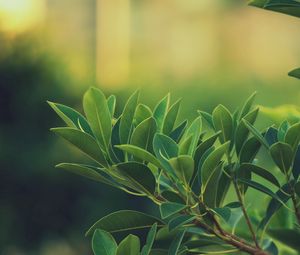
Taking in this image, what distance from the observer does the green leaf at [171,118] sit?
1.06 metres

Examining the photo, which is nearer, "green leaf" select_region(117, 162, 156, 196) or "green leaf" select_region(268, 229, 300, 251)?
"green leaf" select_region(117, 162, 156, 196)

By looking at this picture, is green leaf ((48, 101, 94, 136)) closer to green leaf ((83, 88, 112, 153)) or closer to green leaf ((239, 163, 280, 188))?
green leaf ((83, 88, 112, 153))

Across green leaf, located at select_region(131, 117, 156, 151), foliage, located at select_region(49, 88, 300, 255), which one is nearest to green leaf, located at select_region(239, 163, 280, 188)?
foliage, located at select_region(49, 88, 300, 255)

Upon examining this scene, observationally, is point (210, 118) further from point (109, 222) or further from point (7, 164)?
point (7, 164)

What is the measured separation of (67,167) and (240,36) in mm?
15279

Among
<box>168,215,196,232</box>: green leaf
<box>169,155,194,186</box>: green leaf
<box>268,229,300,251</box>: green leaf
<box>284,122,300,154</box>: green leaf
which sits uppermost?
<box>284,122,300,154</box>: green leaf

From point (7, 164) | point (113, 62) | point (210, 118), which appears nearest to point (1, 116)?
point (7, 164)

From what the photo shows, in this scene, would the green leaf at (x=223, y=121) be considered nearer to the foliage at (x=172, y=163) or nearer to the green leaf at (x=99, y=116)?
the foliage at (x=172, y=163)

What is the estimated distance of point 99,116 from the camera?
1032mm

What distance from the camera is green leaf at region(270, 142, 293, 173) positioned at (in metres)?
0.96

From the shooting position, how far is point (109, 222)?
1.07m

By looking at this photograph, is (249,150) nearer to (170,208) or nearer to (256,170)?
(256,170)

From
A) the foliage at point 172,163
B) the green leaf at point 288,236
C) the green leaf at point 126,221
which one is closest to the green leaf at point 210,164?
the foliage at point 172,163

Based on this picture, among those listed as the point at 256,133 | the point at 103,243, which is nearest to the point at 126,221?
the point at 103,243
